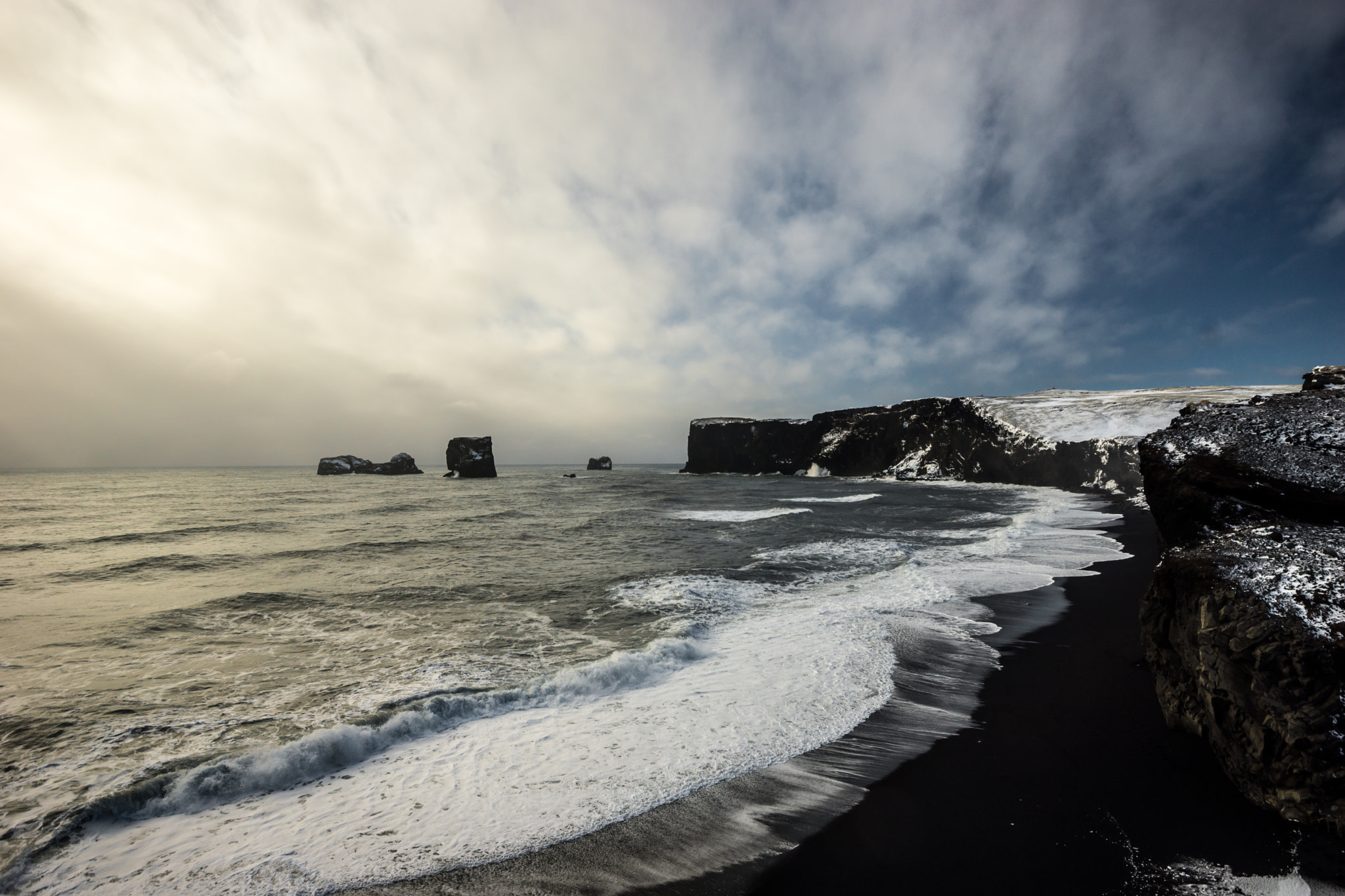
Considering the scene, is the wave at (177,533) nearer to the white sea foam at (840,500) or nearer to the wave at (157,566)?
the wave at (157,566)

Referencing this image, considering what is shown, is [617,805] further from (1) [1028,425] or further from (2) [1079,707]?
(1) [1028,425]

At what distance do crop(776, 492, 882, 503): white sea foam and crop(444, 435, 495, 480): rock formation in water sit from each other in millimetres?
59134

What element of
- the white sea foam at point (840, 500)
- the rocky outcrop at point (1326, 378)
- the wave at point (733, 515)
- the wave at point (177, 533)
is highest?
the rocky outcrop at point (1326, 378)

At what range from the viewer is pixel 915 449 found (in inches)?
2859

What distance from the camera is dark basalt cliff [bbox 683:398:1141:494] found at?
4491 centimetres

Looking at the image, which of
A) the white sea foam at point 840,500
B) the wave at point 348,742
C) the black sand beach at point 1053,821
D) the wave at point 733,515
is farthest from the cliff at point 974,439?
the wave at point 348,742

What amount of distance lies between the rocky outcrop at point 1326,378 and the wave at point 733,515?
17945 mm

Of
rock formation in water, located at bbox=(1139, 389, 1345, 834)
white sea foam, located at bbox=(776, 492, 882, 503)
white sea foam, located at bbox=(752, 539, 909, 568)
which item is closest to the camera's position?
rock formation in water, located at bbox=(1139, 389, 1345, 834)

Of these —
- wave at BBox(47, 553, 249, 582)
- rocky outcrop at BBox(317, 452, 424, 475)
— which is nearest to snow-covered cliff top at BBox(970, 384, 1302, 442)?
wave at BBox(47, 553, 249, 582)

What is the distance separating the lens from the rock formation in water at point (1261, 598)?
11.2 ft

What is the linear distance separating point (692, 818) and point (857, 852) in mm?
1255

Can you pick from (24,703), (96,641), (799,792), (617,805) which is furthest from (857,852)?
(96,641)

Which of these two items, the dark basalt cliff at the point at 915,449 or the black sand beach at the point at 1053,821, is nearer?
the black sand beach at the point at 1053,821

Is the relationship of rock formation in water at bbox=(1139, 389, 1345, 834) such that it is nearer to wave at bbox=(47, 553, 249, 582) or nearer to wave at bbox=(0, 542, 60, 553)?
wave at bbox=(47, 553, 249, 582)
